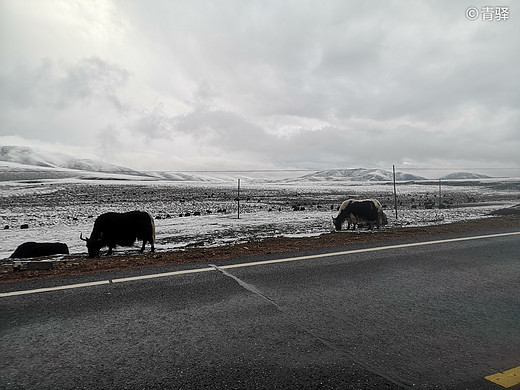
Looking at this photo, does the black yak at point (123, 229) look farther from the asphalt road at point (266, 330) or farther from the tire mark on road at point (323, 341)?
the tire mark on road at point (323, 341)

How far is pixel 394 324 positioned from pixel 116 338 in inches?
116

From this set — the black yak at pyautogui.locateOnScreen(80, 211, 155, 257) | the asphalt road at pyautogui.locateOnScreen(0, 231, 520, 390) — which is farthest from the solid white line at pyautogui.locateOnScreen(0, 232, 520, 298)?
the black yak at pyautogui.locateOnScreen(80, 211, 155, 257)

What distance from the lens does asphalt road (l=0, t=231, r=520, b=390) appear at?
8.11 feet

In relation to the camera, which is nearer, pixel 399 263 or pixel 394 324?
pixel 394 324

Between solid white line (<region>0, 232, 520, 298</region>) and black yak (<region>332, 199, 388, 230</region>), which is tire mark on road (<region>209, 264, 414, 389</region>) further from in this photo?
black yak (<region>332, 199, 388, 230</region>)

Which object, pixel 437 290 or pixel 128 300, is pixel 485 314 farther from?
pixel 128 300

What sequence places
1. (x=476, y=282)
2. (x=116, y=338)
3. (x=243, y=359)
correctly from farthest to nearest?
(x=476, y=282) → (x=116, y=338) → (x=243, y=359)

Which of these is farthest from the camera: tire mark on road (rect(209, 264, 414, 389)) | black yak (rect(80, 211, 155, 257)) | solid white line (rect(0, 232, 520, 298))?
black yak (rect(80, 211, 155, 257))

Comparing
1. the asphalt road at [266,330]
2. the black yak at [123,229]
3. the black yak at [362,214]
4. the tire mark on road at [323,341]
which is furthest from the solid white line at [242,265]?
the black yak at [362,214]

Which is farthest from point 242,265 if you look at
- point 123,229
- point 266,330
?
point 123,229

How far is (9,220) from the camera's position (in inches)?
788

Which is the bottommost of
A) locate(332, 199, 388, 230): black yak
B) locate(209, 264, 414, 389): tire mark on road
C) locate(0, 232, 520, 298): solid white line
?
locate(209, 264, 414, 389): tire mark on road

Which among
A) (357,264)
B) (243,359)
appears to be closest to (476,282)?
(357,264)

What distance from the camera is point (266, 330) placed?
3.21m
